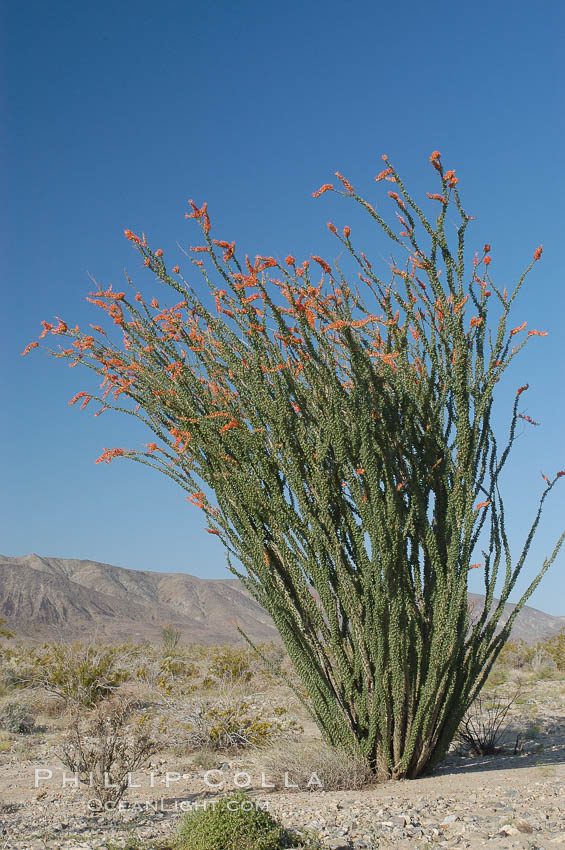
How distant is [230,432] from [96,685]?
23.2 feet

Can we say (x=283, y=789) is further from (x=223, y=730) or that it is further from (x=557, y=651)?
(x=557, y=651)

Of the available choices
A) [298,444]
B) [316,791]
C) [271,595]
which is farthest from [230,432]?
[316,791]

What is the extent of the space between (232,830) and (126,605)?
5254cm

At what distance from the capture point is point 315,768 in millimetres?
5270

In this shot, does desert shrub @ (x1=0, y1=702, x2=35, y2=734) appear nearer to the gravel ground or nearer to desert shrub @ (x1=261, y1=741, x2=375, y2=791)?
the gravel ground

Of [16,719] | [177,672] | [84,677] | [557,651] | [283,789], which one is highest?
[84,677]

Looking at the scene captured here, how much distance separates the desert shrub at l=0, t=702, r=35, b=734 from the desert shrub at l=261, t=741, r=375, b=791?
4.71 meters

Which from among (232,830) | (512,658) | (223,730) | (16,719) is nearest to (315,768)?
(232,830)

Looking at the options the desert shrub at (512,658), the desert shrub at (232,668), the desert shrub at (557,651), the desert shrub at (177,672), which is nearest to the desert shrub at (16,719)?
the desert shrub at (177,672)

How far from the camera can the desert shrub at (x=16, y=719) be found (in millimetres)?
8945

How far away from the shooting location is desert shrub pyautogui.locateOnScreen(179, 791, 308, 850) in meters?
3.80

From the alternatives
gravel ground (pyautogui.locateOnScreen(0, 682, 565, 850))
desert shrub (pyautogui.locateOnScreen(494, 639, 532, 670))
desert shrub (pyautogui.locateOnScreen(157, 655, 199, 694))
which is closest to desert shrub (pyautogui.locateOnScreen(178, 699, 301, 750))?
gravel ground (pyautogui.locateOnScreen(0, 682, 565, 850))

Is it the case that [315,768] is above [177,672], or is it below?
below

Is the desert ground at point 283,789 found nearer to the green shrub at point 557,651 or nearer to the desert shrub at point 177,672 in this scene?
the desert shrub at point 177,672
